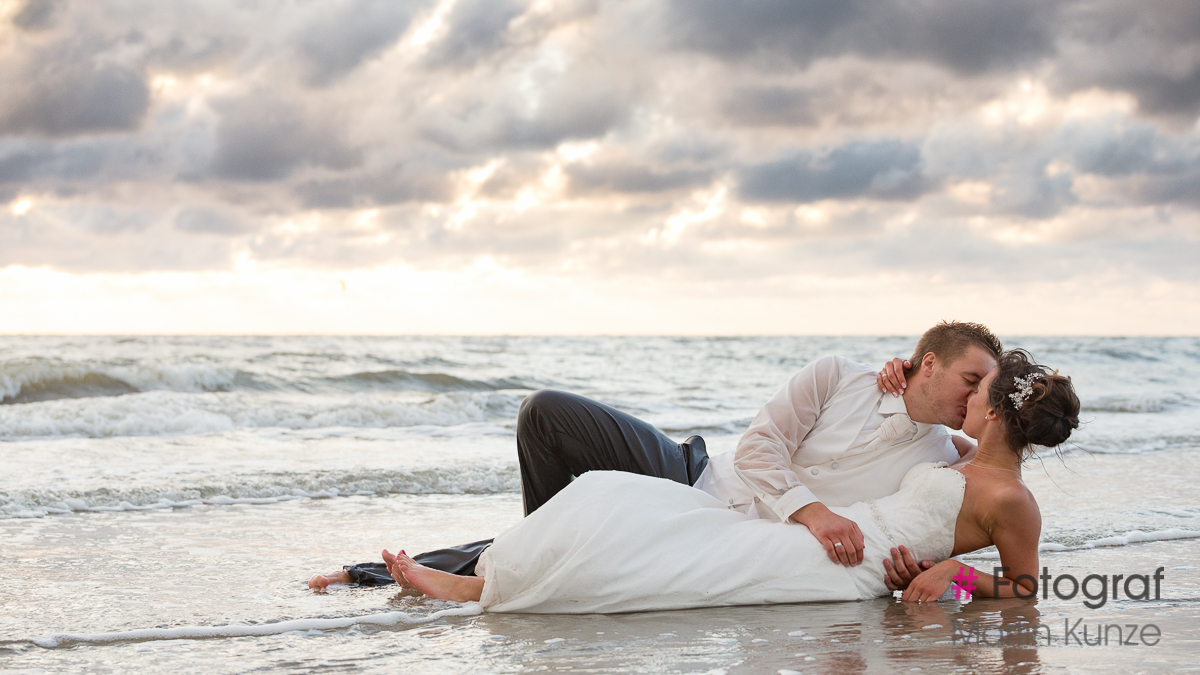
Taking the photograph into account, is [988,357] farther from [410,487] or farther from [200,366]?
[200,366]

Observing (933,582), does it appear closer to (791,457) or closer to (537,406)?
(791,457)

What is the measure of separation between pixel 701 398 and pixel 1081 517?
11.1m

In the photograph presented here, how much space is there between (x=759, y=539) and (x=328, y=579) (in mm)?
1889

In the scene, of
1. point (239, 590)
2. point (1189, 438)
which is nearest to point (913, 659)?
point (239, 590)

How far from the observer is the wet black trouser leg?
12.8 ft

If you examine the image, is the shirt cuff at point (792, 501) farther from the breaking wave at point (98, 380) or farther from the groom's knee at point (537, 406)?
the breaking wave at point (98, 380)

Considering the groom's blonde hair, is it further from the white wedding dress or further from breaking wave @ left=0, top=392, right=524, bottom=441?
breaking wave @ left=0, top=392, right=524, bottom=441

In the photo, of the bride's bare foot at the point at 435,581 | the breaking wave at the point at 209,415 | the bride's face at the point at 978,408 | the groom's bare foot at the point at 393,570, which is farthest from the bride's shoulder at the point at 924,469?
the breaking wave at the point at 209,415

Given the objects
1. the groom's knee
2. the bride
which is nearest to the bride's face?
the bride

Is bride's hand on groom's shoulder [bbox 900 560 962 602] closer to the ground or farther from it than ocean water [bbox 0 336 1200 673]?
farther from it

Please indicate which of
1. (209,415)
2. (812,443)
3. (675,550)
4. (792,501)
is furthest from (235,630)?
(209,415)

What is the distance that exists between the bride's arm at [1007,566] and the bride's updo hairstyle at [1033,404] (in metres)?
0.23

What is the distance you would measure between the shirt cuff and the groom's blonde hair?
686mm

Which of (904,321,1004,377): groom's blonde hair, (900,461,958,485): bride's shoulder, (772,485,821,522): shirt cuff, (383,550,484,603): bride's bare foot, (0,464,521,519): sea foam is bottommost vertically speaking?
(0,464,521,519): sea foam
